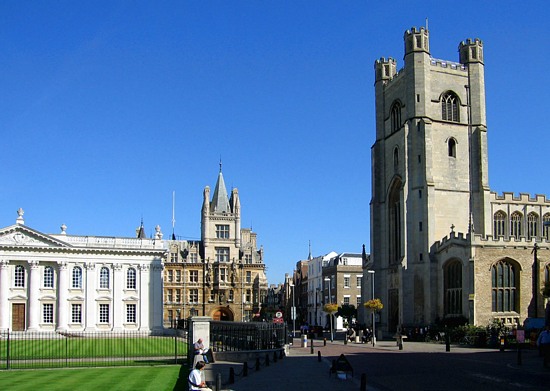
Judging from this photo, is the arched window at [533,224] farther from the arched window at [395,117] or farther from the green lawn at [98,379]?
the green lawn at [98,379]

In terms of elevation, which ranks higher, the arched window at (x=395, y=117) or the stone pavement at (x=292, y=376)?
the arched window at (x=395, y=117)

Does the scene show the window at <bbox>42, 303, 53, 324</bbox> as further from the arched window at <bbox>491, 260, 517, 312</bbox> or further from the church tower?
the arched window at <bbox>491, 260, 517, 312</bbox>

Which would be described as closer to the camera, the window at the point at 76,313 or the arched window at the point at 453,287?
the arched window at the point at 453,287

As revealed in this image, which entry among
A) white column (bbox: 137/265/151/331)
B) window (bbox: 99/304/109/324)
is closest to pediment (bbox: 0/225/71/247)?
window (bbox: 99/304/109/324)

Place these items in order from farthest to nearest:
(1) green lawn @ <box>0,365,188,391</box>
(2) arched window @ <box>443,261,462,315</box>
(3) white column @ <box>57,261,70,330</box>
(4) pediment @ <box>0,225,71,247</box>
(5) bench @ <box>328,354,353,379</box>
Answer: (3) white column @ <box>57,261,70,330</box>, (4) pediment @ <box>0,225,71,247</box>, (2) arched window @ <box>443,261,462,315</box>, (5) bench @ <box>328,354,353,379</box>, (1) green lawn @ <box>0,365,188,391</box>

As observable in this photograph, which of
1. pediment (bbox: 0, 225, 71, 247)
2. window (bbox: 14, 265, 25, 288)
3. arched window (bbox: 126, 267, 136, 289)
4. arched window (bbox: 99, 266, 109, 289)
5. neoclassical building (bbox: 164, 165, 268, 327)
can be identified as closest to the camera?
pediment (bbox: 0, 225, 71, 247)

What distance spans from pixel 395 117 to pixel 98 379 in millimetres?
53194

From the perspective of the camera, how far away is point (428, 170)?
6662 centimetres

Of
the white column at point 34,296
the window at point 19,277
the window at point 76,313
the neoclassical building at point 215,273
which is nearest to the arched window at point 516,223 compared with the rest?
the neoclassical building at point 215,273

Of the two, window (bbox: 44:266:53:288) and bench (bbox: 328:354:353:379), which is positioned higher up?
window (bbox: 44:266:53:288)

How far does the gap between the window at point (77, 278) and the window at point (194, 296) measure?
26.7 meters

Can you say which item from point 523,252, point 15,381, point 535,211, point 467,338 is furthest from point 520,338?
point 535,211

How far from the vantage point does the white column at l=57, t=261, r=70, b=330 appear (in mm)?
70750

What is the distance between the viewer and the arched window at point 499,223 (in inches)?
2763
